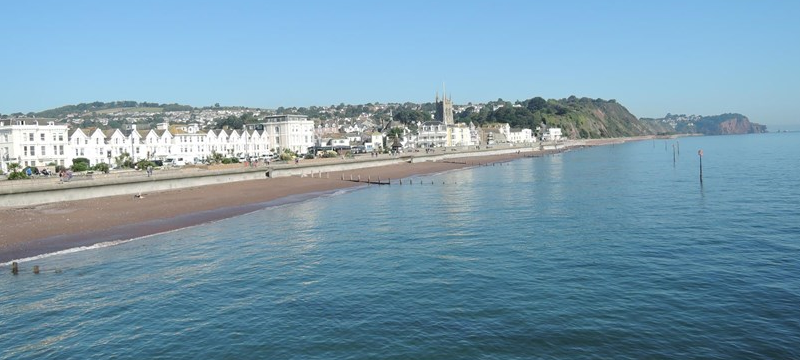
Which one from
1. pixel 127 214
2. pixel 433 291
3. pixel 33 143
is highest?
pixel 33 143

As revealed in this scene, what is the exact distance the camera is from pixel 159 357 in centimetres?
1485

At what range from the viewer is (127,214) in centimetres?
4134

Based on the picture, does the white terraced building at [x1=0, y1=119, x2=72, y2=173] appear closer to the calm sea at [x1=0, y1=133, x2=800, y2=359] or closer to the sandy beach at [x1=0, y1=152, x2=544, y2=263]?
the sandy beach at [x1=0, y1=152, x2=544, y2=263]

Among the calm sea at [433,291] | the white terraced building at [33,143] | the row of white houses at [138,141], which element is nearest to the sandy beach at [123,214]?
the calm sea at [433,291]

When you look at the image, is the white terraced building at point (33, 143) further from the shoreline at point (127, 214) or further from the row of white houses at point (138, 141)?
the shoreline at point (127, 214)

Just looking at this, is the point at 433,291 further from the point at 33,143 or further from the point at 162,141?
the point at 162,141

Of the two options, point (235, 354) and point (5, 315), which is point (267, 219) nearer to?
point (5, 315)

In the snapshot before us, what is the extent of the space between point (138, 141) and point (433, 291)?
268ft

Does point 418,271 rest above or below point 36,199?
below

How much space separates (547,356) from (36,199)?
145 ft

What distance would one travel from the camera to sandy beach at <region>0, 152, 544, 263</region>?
1258 inches

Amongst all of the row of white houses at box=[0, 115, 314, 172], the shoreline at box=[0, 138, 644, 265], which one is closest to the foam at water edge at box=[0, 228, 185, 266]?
the shoreline at box=[0, 138, 644, 265]

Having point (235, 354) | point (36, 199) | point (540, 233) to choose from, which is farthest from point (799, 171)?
point (36, 199)

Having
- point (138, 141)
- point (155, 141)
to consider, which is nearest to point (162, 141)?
point (155, 141)
